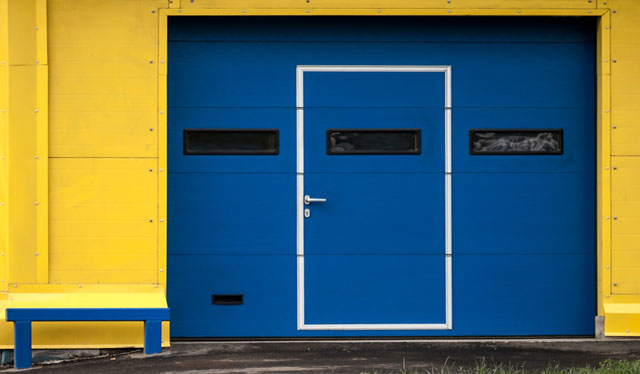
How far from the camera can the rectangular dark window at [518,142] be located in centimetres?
672

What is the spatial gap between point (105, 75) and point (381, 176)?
2.12 m

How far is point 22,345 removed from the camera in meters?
6.07

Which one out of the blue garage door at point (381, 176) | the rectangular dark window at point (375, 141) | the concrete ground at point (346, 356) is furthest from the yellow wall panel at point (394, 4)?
the concrete ground at point (346, 356)

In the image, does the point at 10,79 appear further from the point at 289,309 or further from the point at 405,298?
the point at 405,298

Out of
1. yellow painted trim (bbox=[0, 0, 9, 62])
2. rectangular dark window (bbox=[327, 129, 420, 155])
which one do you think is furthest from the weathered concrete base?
yellow painted trim (bbox=[0, 0, 9, 62])

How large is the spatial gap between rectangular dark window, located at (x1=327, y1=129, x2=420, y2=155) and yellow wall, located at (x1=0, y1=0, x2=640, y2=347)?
0.88 metres

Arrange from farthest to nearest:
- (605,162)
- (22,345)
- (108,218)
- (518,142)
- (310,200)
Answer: (518,142)
(310,200)
(605,162)
(108,218)
(22,345)

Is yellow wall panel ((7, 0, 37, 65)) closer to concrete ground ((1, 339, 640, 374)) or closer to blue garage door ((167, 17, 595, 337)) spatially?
blue garage door ((167, 17, 595, 337))

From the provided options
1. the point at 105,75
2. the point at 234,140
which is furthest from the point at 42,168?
the point at 234,140

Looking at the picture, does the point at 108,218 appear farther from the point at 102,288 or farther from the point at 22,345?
the point at 22,345

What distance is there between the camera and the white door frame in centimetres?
666

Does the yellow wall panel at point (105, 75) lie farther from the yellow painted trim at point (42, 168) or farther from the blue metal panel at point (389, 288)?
the blue metal panel at point (389, 288)

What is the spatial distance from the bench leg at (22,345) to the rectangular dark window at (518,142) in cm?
342

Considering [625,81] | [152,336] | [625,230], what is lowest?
[152,336]
